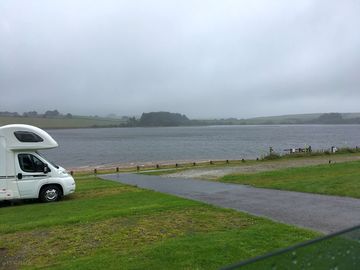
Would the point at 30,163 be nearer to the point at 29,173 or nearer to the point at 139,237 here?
the point at 29,173

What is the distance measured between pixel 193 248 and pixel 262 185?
33.4 feet

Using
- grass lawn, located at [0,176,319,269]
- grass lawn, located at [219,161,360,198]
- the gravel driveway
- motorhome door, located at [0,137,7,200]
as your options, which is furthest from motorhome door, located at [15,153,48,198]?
grass lawn, located at [219,161,360,198]

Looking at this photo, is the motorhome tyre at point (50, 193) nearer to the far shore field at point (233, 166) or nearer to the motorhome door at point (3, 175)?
the motorhome door at point (3, 175)

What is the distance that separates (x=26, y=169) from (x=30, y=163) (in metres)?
0.29

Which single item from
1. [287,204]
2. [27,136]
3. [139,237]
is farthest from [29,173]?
[287,204]

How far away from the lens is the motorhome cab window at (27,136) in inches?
632

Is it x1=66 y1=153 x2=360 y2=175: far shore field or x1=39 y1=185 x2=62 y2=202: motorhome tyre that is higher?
x1=39 y1=185 x2=62 y2=202: motorhome tyre

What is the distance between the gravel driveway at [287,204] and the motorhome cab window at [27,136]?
5.13 meters

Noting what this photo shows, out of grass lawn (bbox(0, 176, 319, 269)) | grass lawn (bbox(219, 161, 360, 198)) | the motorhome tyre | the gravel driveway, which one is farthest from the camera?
the motorhome tyre

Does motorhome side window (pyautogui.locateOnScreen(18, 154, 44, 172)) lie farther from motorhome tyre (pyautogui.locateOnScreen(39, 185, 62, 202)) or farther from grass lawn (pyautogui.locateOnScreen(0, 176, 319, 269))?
grass lawn (pyautogui.locateOnScreen(0, 176, 319, 269))

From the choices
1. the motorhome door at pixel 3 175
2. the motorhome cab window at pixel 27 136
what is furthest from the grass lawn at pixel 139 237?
the motorhome cab window at pixel 27 136

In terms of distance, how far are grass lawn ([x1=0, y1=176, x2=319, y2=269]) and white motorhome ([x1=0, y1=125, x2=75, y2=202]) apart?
2.42 metres

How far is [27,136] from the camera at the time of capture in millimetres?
16234

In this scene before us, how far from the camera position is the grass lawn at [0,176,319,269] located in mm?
7090
